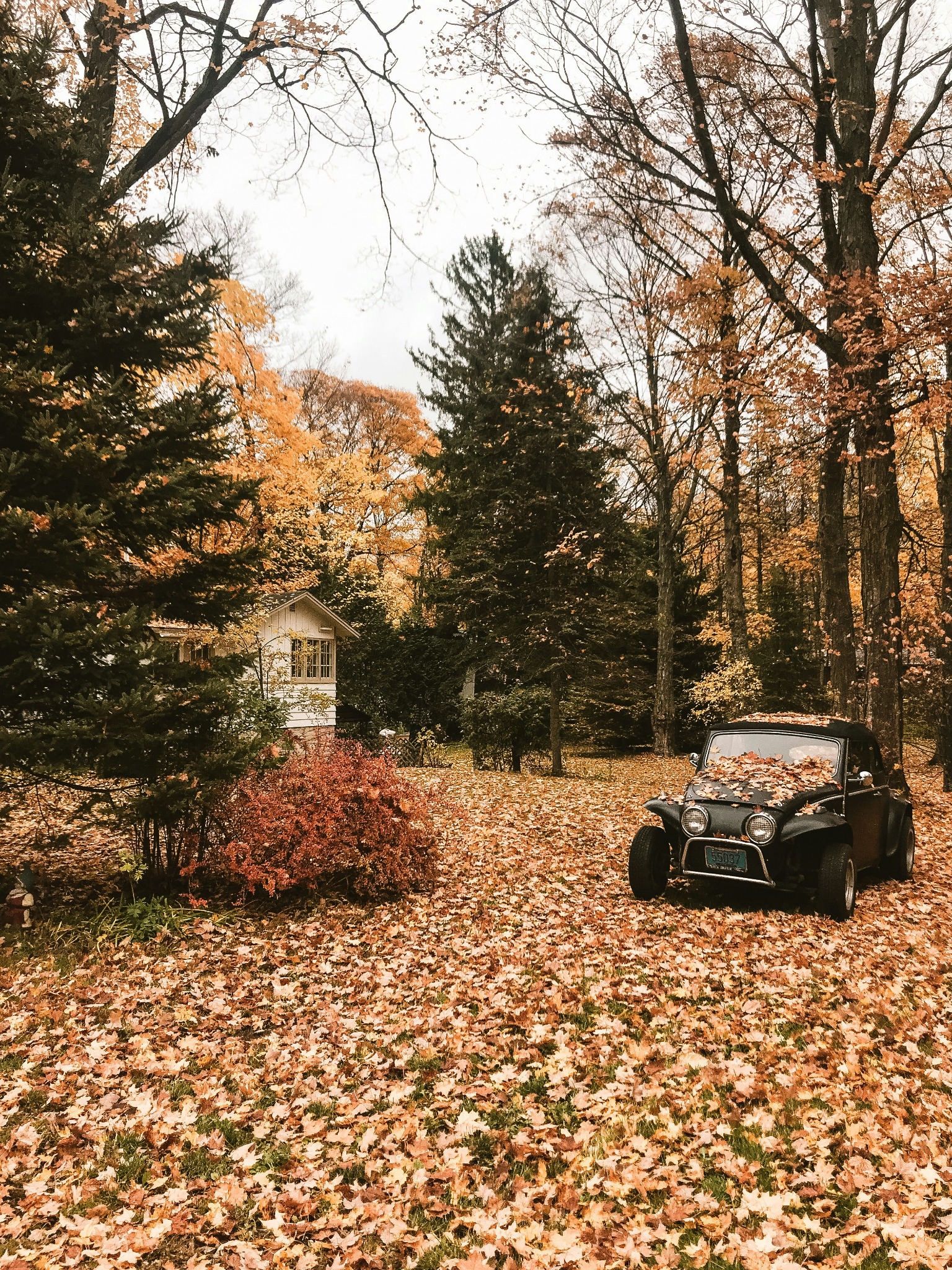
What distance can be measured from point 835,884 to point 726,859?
3.00 feet

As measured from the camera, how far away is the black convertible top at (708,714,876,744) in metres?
7.97

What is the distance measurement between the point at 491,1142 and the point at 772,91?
53.0ft

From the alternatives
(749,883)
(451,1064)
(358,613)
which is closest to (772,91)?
(749,883)

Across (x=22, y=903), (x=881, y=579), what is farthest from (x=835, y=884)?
(x=22, y=903)

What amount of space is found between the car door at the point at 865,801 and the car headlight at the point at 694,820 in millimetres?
1367

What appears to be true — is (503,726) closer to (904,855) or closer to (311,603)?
(311,603)

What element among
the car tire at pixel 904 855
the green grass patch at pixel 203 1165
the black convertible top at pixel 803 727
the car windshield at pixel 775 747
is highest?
the black convertible top at pixel 803 727

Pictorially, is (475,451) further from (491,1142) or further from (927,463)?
(491,1142)

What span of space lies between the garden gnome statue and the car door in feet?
23.6

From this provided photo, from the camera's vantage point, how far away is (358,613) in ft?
88.9

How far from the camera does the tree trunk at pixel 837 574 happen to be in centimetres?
1299

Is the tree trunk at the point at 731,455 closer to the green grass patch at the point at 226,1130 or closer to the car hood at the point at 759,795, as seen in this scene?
the car hood at the point at 759,795

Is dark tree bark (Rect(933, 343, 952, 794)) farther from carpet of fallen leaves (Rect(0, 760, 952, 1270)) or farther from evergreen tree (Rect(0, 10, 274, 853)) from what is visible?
evergreen tree (Rect(0, 10, 274, 853))

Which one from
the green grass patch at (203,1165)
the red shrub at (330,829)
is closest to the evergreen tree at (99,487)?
the red shrub at (330,829)
